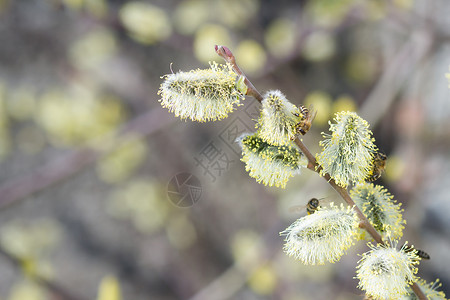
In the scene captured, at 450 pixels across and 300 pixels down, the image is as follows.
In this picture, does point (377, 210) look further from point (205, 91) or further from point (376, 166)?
point (205, 91)

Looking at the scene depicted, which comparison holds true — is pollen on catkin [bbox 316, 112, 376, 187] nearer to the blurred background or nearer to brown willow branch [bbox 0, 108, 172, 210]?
the blurred background

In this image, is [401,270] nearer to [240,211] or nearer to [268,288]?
[268,288]

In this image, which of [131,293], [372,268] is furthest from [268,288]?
[372,268]

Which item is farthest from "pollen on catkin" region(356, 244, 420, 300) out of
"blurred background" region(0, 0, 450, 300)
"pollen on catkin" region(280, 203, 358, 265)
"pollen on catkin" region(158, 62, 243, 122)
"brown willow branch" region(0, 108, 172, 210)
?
"brown willow branch" region(0, 108, 172, 210)

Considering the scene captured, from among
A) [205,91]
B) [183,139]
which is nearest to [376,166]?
[205,91]

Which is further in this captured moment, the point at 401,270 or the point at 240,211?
the point at 240,211

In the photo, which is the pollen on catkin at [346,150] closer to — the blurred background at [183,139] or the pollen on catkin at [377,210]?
the pollen on catkin at [377,210]

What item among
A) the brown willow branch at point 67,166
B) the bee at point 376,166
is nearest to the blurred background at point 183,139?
the brown willow branch at point 67,166
